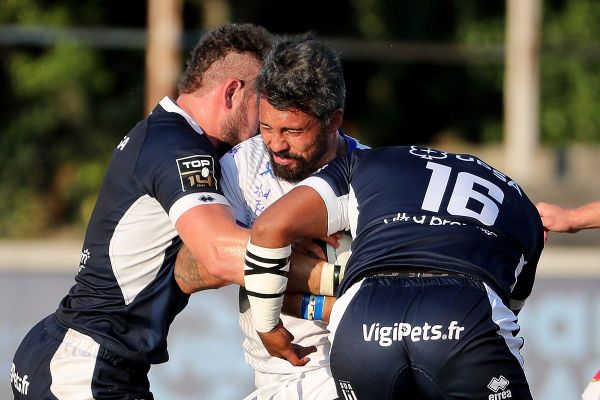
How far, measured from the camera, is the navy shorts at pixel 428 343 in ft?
11.3

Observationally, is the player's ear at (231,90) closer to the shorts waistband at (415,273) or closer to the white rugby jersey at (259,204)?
the white rugby jersey at (259,204)

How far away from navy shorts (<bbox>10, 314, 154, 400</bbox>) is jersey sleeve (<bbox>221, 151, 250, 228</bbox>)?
72cm

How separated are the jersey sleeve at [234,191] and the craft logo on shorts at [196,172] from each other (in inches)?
6.7

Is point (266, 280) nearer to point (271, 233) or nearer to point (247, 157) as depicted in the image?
point (271, 233)

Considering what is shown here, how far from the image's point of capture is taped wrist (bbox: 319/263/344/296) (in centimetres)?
396

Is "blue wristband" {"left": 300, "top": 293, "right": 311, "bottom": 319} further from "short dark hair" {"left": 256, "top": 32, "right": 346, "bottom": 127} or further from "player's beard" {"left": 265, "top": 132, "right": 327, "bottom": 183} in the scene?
"short dark hair" {"left": 256, "top": 32, "right": 346, "bottom": 127}

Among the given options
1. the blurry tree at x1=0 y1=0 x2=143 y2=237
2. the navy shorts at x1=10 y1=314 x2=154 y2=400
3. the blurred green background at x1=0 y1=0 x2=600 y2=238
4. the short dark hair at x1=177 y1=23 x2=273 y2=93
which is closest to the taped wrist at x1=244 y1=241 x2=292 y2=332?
the navy shorts at x1=10 y1=314 x2=154 y2=400

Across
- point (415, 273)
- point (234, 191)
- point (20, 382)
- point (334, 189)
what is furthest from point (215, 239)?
point (20, 382)

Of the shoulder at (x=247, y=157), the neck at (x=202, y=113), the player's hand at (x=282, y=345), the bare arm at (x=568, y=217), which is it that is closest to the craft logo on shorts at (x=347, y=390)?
the player's hand at (x=282, y=345)

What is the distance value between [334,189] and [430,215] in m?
0.34

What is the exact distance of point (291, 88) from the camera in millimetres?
3977

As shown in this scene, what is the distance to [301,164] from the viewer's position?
4.17 meters

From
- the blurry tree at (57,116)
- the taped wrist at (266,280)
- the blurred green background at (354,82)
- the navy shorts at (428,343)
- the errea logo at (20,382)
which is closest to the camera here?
the navy shorts at (428,343)

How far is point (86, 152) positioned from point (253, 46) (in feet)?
46.7
